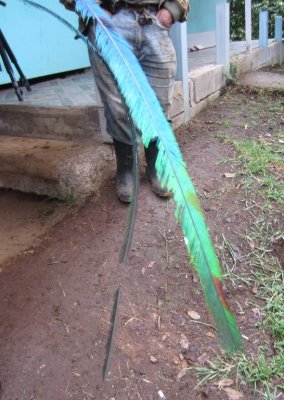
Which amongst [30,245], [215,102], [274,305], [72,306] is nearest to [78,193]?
[30,245]

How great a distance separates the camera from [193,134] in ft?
12.0

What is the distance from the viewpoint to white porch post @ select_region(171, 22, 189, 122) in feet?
10.9

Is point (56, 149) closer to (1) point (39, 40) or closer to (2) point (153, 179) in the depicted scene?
(2) point (153, 179)

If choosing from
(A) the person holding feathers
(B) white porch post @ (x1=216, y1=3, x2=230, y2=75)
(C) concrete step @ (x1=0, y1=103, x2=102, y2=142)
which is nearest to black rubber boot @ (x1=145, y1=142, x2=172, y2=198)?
(A) the person holding feathers

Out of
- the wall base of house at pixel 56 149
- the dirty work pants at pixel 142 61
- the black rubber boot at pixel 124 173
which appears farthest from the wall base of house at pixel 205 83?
the black rubber boot at pixel 124 173

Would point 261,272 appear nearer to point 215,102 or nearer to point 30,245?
point 30,245

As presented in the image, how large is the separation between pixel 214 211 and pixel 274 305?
2.65ft

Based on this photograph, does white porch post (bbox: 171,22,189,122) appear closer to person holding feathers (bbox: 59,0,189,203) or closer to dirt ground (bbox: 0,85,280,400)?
person holding feathers (bbox: 59,0,189,203)

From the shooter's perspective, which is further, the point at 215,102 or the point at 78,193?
the point at 215,102

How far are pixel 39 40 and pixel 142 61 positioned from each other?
2.65m

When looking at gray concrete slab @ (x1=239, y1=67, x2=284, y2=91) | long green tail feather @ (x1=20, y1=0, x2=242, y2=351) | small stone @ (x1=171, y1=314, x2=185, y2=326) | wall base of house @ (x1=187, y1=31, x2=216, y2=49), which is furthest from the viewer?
wall base of house @ (x1=187, y1=31, x2=216, y2=49)

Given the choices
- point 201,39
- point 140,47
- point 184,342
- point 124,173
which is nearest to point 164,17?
point 140,47

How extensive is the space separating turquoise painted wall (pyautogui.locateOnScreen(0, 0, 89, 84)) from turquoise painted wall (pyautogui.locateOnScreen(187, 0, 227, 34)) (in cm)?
252

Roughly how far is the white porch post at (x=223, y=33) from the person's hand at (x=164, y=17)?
2150mm
